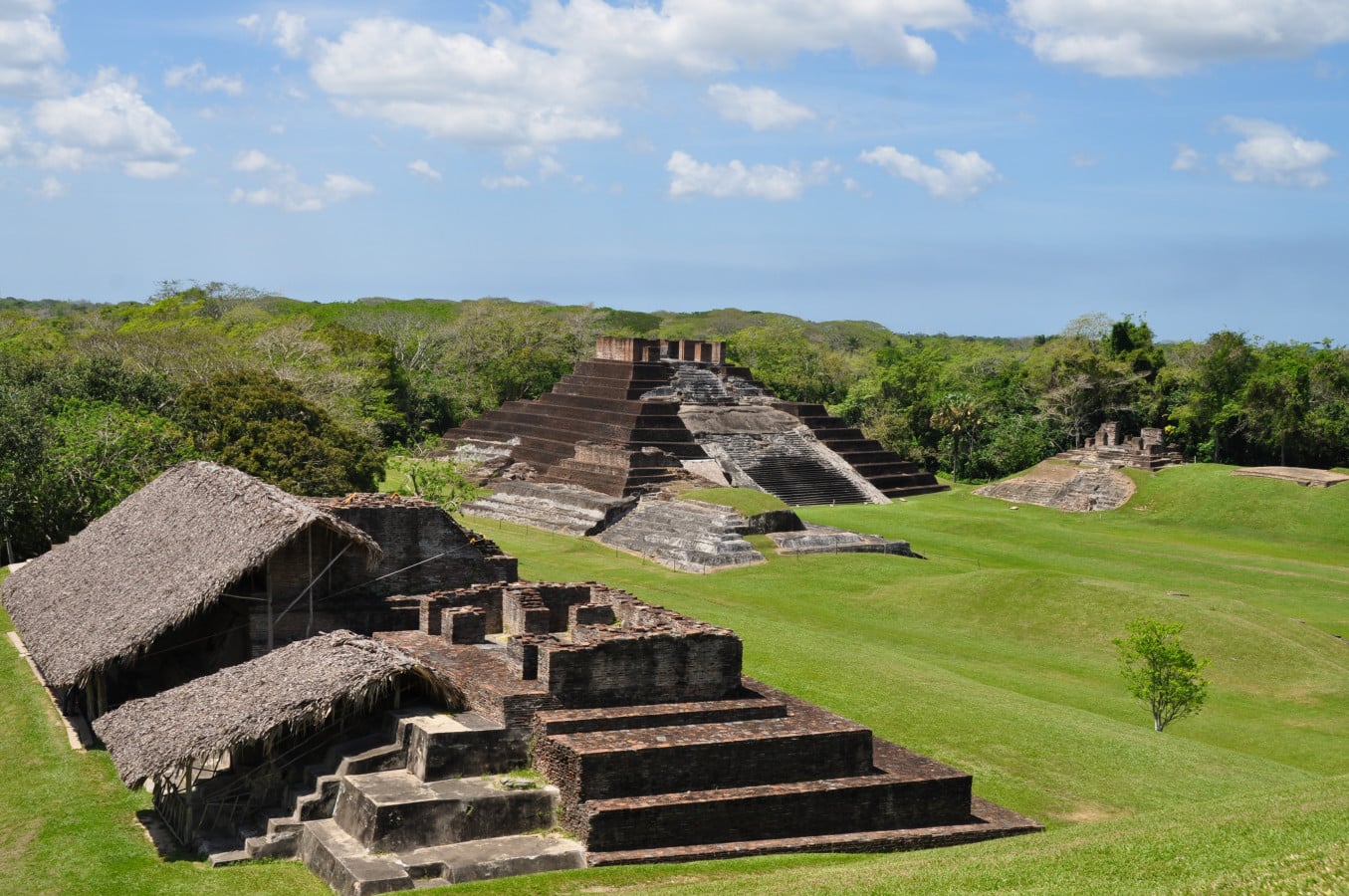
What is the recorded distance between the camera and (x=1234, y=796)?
1470cm

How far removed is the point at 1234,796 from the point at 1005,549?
22332 millimetres

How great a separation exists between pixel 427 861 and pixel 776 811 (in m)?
3.47

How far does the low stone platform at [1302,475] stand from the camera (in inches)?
1693

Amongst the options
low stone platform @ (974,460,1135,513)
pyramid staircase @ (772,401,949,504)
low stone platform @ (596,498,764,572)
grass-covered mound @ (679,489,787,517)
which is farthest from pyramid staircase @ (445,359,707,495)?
low stone platform @ (974,460,1135,513)

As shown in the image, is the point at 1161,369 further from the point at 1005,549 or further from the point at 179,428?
the point at 179,428

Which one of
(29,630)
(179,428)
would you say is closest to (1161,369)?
(179,428)

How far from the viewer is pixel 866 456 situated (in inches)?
1903

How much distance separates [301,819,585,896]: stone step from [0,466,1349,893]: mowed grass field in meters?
0.28

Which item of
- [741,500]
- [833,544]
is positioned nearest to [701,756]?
[833,544]

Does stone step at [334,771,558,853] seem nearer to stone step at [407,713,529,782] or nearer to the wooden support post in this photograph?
stone step at [407,713,529,782]

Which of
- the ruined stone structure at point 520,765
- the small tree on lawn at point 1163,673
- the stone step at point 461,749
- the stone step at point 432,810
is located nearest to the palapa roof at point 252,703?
the ruined stone structure at point 520,765

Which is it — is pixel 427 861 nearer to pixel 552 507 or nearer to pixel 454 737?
pixel 454 737

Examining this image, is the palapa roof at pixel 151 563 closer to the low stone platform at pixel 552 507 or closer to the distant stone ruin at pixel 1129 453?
the low stone platform at pixel 552 507

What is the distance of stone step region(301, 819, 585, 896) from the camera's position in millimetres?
11414
